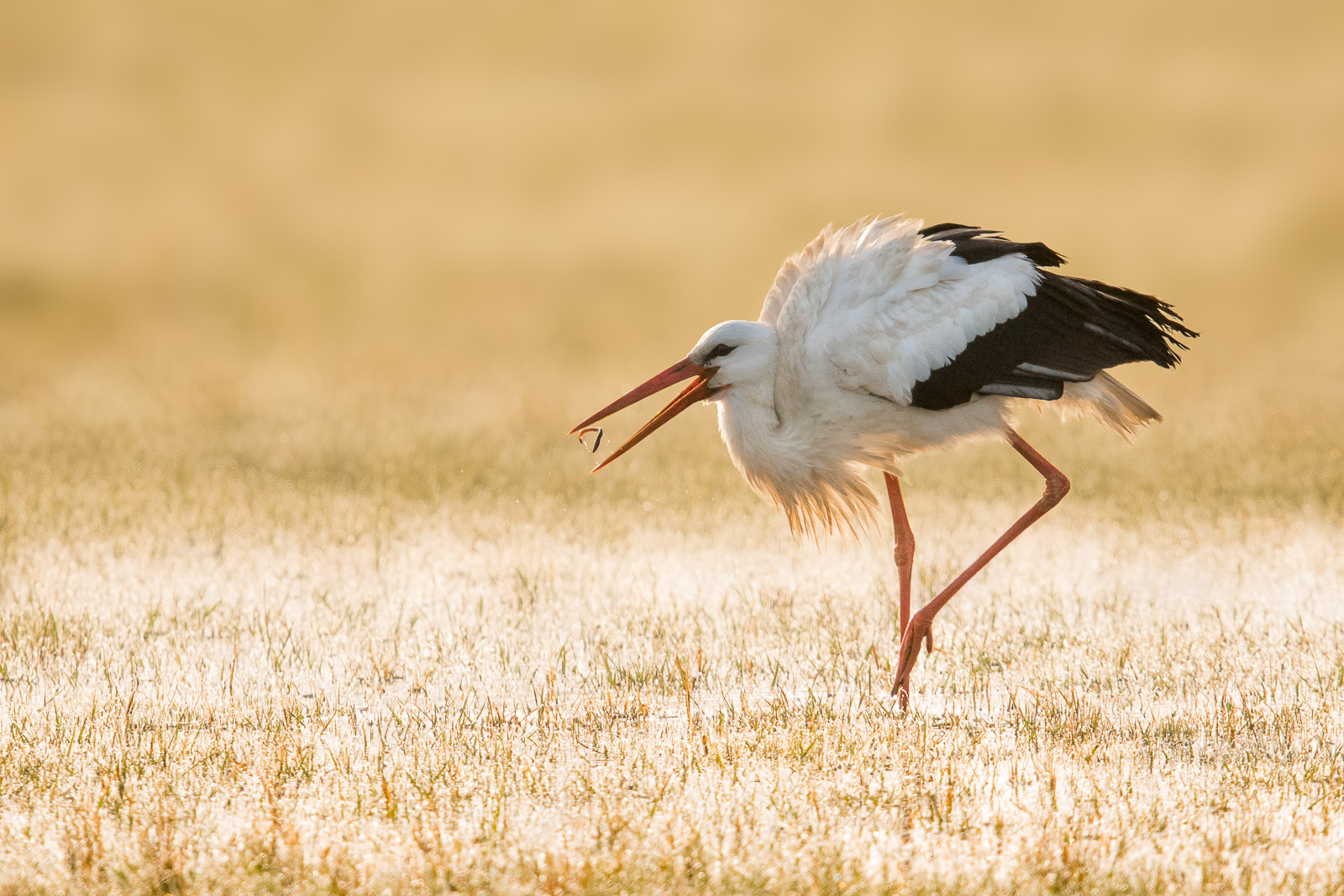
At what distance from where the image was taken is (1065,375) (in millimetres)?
6273

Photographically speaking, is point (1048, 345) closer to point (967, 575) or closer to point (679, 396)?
point (967, 575)

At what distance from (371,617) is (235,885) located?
329cm

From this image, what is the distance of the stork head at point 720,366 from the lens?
6262 millimetres

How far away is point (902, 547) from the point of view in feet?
22.8

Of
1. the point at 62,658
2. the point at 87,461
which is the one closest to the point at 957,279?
the point at 62,658

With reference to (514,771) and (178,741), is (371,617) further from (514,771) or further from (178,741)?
(514,771)

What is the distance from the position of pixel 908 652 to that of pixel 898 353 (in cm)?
125

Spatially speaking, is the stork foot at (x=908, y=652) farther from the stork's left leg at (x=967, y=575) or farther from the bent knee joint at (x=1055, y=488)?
the bent knee joint at (x=1055, y=488)

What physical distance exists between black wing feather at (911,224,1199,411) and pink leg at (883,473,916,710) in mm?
822

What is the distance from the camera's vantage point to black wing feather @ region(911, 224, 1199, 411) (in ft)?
20.5

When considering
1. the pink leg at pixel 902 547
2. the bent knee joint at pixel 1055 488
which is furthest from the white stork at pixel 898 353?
the bent knee joint at pixel 1055 488

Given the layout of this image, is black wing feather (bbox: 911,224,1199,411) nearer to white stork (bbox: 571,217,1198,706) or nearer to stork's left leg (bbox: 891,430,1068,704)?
white stork (bbox: 571,217,1198,706)

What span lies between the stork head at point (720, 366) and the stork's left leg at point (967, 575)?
1194 mm

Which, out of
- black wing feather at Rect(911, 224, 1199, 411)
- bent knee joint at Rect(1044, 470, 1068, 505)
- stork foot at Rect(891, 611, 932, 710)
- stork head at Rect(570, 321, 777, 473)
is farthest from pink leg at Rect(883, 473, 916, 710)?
stork head at Rect(570, 321, 777, 473)
